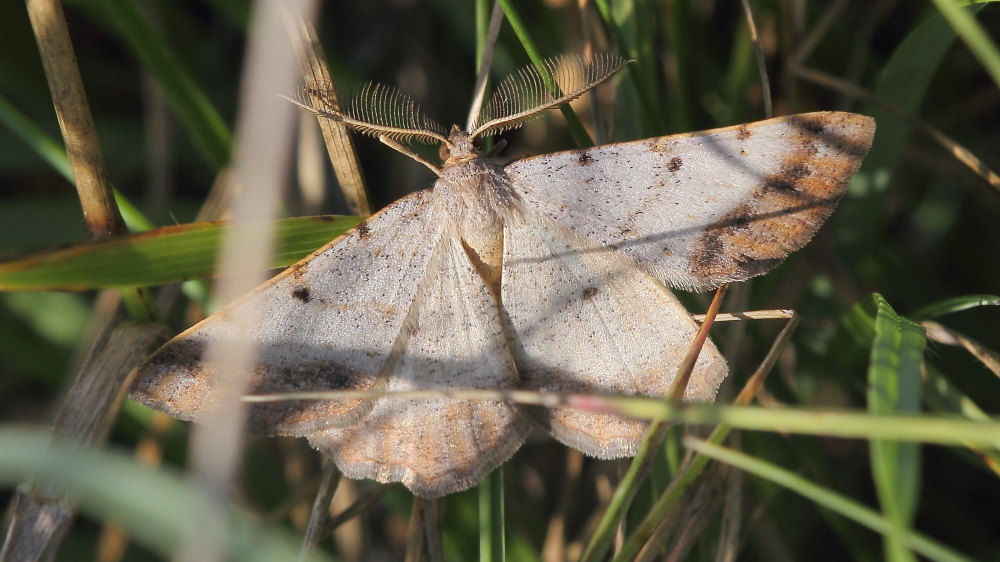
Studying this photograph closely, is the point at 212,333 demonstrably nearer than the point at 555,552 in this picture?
Yes

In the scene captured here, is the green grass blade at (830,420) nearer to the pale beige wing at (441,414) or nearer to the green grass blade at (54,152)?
the pale beige wing at (441,414)

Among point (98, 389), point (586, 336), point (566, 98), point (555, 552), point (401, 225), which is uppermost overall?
point (566, 98)

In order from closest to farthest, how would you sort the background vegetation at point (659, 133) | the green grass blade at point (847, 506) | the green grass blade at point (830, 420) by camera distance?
the green grass blade at point (830, 420)
the green grass blade at point (847, 506)
the background vegetation at point (659, 133)

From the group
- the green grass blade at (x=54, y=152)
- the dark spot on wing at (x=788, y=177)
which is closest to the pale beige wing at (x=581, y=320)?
the dark spot on wing at (x=788, y=177)

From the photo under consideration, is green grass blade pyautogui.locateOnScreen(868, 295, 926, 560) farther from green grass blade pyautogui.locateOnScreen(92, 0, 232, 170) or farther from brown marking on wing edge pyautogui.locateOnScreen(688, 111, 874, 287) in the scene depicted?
→ green grass blade pyautogui.locateOnScreen(92, 0, 232, 170)

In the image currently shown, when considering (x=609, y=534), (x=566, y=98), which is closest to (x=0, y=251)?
(x=566, y=98)

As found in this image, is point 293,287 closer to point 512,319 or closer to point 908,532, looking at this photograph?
point 512,319

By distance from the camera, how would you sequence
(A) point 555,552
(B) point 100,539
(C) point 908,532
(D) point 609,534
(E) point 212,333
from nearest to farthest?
(C) point 908,532 < (D) point 609,534 < (E) point 212,333 < (A) point 555,552 < (B) point 100,539
